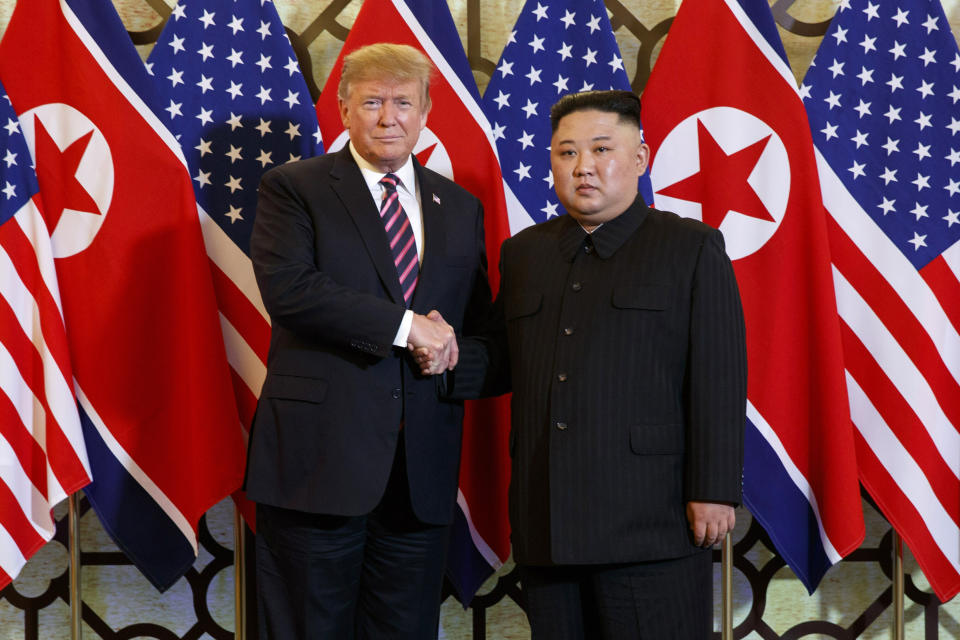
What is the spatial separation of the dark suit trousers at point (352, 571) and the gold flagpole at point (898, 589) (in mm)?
1371

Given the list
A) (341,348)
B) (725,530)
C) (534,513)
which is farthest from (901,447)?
(341,348)

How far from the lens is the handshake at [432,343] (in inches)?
69.8

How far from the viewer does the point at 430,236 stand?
1.90 metres

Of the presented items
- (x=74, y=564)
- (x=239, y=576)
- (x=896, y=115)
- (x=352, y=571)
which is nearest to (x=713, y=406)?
(x=352, y=571)

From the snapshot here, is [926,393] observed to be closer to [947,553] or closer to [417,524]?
[947,553]

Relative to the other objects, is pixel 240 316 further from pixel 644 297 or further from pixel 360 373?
pixel 644 297

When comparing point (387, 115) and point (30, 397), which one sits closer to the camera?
point (387, 115)

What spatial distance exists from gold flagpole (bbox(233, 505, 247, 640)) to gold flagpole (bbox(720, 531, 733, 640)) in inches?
53.4

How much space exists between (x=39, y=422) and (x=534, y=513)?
4.52 ft

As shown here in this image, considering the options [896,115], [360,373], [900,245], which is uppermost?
[896,115]

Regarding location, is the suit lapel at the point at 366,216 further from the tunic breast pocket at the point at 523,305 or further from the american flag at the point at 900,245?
the american flag at the point at 900,245

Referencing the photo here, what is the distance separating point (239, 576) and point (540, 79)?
5.35 feet

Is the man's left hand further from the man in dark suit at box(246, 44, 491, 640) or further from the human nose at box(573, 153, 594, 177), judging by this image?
the human nose at box(573, 153, 594, 177)

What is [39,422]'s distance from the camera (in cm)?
228
